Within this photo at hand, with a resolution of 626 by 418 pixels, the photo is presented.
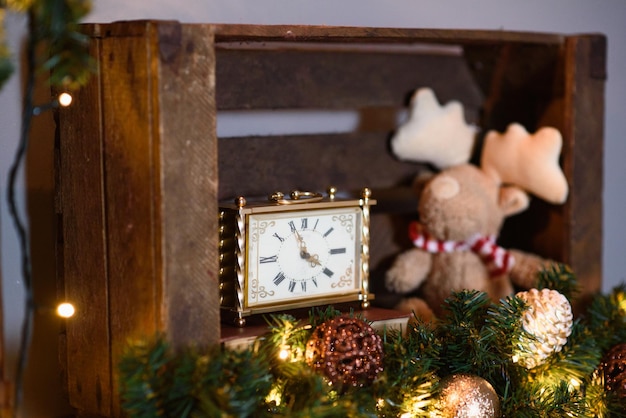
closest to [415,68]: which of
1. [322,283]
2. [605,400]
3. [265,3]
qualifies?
[265,3]

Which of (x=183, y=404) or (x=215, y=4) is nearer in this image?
(x=183, y=404)

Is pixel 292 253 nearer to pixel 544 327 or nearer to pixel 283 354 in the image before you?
pixel 283 354

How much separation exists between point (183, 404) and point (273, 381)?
15 cm

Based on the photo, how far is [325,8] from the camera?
1323mm

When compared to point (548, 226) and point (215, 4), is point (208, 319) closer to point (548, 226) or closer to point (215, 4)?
point (215, 4)

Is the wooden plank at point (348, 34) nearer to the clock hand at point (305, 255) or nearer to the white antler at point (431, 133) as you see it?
the white antler at point (431, 133)

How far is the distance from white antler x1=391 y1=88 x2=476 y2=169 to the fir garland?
0.91 feet

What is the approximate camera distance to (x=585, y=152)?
138 cm

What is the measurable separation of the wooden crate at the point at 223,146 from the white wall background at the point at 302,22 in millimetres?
51

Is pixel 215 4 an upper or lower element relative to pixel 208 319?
upper

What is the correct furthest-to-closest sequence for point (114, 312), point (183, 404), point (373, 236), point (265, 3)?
point (373, 236), point (265, 3), point (114, 312), point (183, 404)

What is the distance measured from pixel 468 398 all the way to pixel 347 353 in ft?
0.54

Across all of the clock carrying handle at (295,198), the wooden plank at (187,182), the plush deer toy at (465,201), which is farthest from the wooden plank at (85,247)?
the plush deer toy at (465,201)

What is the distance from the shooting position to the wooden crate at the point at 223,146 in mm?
926
